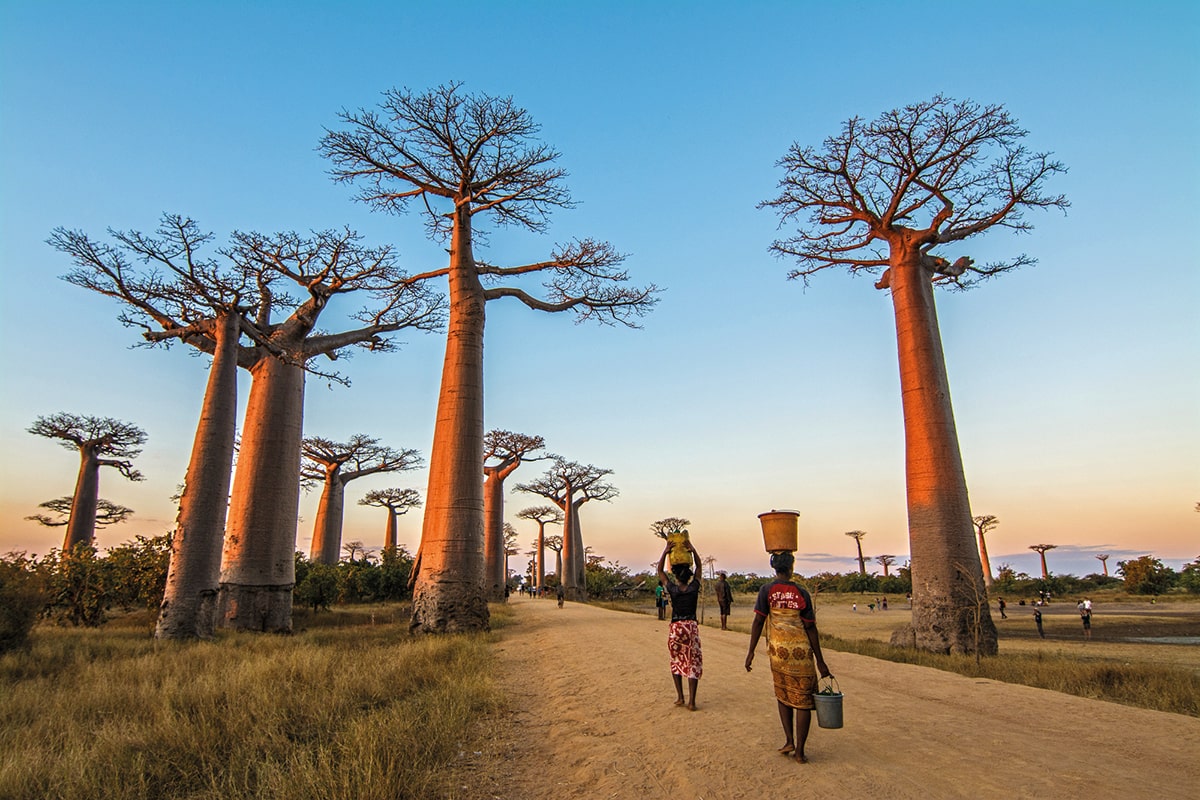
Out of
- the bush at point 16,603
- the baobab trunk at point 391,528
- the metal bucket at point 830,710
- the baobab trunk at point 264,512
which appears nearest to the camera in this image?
the metal bucket at point 830,710

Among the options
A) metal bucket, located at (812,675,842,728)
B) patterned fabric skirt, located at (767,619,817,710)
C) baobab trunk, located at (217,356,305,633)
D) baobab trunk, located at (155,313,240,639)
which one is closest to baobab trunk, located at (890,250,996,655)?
patterned fabric skirt, located at (767,619,817,710)

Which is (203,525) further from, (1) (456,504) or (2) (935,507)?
(2) (935,507)

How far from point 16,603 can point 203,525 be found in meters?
2.32

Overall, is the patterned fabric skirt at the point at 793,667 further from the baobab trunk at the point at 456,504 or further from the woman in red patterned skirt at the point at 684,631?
the baobab trunk at the point at 456,504

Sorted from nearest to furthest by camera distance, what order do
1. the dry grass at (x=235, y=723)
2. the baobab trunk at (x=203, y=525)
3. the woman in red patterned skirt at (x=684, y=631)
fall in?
1. the dry grass at (x=235, y=723)
2. the woman in red patterned skirt at (x=684, y=631)
3. the baobab trunk at (x=203, y=525)

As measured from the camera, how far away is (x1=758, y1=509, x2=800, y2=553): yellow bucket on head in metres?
4.18

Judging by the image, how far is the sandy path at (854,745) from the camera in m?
3.24

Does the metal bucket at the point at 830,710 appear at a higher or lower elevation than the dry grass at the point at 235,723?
higher

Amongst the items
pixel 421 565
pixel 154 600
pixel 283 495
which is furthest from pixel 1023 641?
pixel 154 600

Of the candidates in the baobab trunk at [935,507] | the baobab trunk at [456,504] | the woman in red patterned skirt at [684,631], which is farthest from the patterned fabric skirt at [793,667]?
the baobab trunk at [456,504]

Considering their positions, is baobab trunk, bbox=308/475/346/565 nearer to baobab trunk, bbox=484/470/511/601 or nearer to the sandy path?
baobab trunk, bbox=484/470/511/601

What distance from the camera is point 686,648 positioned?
5055 millimetres

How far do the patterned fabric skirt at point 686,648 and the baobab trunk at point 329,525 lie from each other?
2716cm

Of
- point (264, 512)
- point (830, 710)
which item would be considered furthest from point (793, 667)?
point (264, 512)
